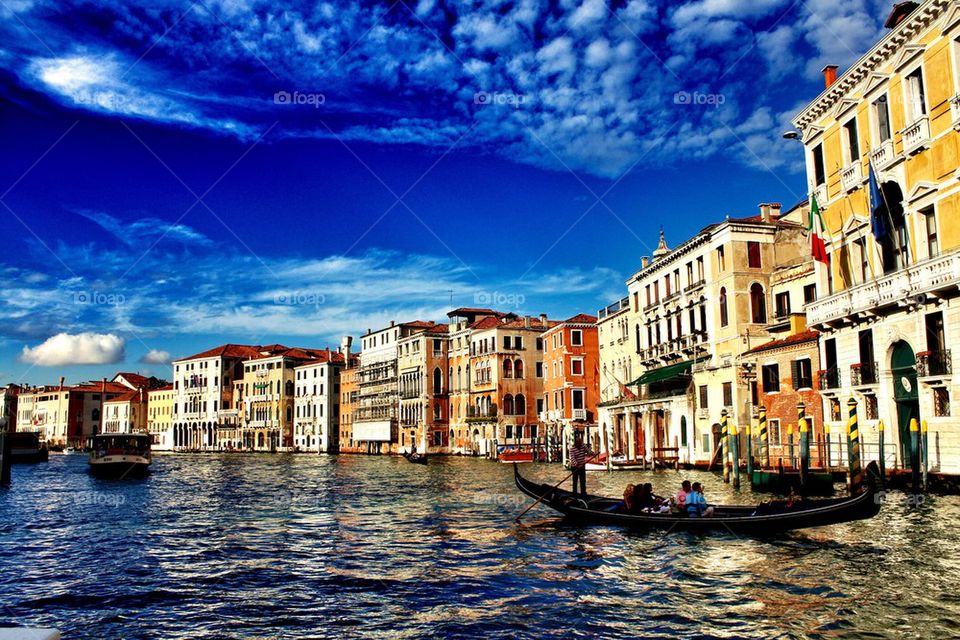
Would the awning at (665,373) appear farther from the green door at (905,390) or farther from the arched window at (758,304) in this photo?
the green door at (905,390)

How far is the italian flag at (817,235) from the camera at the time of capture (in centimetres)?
2355

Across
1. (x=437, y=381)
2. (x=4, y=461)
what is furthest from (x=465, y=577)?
(x=437, y=381)

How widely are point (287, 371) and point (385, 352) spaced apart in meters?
20.3

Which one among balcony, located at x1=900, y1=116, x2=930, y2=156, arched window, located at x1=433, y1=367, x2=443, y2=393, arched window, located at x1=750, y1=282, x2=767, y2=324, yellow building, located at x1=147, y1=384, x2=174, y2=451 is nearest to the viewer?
balcony, located at x1=900, y1=116, x2=930, y2=156

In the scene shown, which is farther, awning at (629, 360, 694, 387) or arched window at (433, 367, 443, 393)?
arched window at (433, 367, 443, 393)

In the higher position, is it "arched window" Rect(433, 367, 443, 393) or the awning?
"arched window" Rect(433, 367, 443, 393)

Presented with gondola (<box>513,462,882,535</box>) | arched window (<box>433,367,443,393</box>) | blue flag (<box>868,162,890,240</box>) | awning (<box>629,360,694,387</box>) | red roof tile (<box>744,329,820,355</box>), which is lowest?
gondola (<box>513,462,882,535</box>)

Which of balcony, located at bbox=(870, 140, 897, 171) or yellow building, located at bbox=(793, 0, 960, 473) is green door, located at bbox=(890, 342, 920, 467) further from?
balcony, located at bbox=(870, 140, 897, 171)

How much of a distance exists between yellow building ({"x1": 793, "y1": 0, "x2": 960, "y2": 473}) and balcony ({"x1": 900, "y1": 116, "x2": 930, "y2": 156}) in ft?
0.09

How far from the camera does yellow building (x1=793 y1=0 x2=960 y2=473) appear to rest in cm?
1875

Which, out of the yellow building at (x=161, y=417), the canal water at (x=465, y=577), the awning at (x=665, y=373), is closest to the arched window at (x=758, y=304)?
the awning at (x=665, y=373)

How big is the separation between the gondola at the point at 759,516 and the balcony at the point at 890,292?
592 centimetres

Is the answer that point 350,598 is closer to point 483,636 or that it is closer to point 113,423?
point 483,636

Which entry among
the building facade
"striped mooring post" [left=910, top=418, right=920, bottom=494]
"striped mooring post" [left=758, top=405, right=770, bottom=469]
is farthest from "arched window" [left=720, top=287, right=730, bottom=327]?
the building facade
